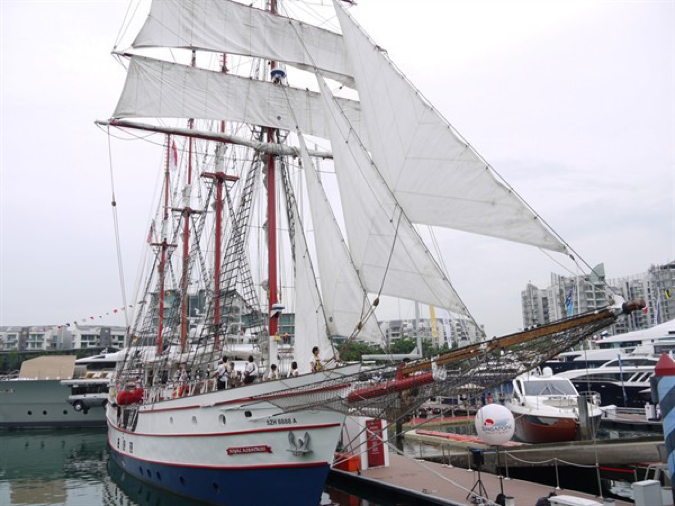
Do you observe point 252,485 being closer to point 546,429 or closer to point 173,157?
point 546,429

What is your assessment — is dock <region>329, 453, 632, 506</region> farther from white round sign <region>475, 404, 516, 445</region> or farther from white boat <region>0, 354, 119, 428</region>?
white boat <region>0, 354, 119, 428</region>

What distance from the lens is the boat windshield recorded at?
22.1 m

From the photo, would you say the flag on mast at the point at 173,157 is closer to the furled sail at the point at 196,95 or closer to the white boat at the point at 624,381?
the furled sail at the point at 196,95

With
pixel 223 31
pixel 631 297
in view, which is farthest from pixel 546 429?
pixel 631 297

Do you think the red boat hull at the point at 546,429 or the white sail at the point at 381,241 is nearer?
the white sail at the point at 381,241

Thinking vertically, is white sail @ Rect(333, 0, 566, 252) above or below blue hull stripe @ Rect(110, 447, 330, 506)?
above

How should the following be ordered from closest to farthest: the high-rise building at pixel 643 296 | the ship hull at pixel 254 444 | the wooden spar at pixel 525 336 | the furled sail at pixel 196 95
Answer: the wooden spar at pixel 525 336, the ship hull at pixel 254 444, the furled sail at pixel 196 95, the high-rise building at pixel 643 296

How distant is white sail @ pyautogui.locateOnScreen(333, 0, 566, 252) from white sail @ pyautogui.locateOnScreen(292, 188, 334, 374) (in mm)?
4373

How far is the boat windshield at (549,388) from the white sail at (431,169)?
14.9m

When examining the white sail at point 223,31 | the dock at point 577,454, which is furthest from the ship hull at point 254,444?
the white sail at point 223,31

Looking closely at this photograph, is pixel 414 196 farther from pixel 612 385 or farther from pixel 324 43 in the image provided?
pixel 612 385

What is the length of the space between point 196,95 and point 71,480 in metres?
17.4

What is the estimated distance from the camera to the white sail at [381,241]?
10.9 meters

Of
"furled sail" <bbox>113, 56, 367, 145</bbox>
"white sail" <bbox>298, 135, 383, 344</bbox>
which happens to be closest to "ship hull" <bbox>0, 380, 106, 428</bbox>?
"furled sail" <bbox>113, 56, 367, 145</bbox>
